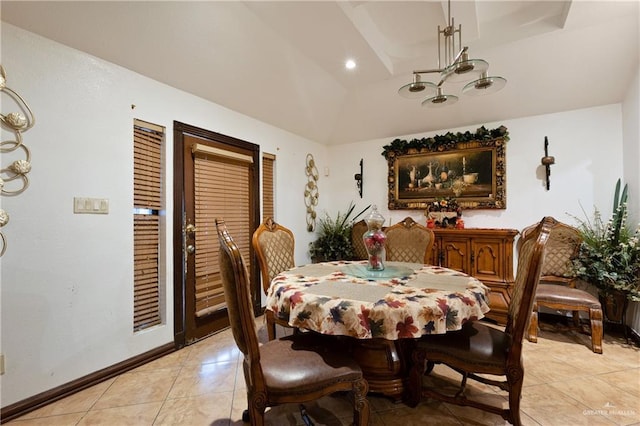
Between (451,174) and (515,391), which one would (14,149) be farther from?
(451,174)

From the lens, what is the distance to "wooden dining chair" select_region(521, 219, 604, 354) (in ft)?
8.05

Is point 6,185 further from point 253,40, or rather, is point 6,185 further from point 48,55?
point 253,40

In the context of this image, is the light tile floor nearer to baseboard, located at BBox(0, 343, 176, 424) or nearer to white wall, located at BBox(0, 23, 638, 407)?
baseboard, located at BBox(0, 343, 176, 424)

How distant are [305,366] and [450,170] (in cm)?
338

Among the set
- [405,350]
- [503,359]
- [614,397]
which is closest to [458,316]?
[503,359]

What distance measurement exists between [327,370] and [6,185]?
2110 millimetres

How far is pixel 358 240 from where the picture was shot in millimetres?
4254

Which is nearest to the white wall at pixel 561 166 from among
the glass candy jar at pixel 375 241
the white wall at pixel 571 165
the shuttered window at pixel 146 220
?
the white wall at pixel 571 165

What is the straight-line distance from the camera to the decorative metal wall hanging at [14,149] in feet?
5.38

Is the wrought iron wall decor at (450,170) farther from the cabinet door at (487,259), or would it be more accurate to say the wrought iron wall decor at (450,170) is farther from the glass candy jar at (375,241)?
the glass candy jar at (375,241)

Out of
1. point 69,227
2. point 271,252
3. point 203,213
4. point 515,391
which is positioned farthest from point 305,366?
point 203,213

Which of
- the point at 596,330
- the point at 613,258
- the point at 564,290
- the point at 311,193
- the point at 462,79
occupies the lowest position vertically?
the point at 596,330

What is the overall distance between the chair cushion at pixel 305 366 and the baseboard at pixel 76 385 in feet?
4.74

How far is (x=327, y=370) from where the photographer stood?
4.16 ft
